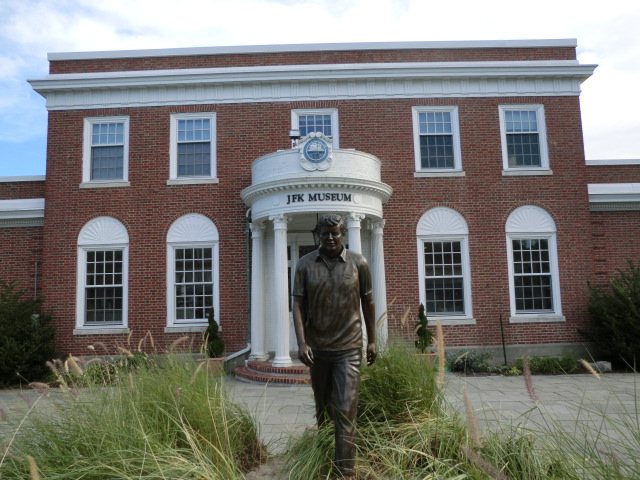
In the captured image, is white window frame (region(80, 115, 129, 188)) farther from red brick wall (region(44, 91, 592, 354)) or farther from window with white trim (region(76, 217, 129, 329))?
window with white trim (region(76, 217, 129, 329))

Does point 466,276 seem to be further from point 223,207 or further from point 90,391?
point 90,391

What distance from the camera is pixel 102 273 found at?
46.4ft

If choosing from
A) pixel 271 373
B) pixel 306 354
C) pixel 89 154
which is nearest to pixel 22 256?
pixel 89 154

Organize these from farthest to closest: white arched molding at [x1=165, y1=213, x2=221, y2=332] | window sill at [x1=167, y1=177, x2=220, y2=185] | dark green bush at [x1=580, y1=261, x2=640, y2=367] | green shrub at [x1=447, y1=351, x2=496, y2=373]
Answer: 1. window sill at [x1=167, y1=177, x2=220, y2=185]
2. white arched molding at [x1=165, y1=213, x2=221, y2=332]
3. green shrub at [x1=447, y1=351, x2=496, y2=373]
4. dark green bush at [x1=580, y1=261, x2=640, y2=367]

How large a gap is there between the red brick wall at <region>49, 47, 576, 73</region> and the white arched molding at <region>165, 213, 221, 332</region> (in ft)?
16.0

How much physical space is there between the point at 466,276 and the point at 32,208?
1290 centimetres

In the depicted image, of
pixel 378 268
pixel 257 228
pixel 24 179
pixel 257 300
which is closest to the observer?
pixel 257 300

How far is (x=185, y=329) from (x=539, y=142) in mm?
11718

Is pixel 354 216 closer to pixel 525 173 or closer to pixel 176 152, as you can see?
pixel 525 173

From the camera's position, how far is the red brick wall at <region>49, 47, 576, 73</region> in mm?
14938

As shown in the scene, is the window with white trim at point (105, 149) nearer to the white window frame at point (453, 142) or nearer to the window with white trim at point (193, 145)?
the window with white trim at point (193, 145)

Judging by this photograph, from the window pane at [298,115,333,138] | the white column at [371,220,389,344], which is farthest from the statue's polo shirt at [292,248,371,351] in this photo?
the window pane at [298,115,333,138]

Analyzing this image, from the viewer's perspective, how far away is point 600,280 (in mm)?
14562

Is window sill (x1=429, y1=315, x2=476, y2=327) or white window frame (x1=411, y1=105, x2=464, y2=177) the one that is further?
white window frame (x1=411, y1=105, x2=464, y2=177)
